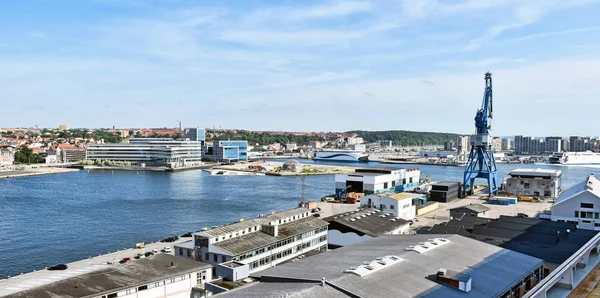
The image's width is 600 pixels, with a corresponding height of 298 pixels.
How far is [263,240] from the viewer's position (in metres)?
9.70

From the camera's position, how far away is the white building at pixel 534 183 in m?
22.5

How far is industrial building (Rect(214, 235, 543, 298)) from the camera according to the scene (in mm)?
5469

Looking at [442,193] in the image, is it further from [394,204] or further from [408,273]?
[408,273]

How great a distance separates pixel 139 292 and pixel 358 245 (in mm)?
3518

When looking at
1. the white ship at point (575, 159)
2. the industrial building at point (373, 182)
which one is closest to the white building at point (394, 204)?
the industrial building at point (373, 182)

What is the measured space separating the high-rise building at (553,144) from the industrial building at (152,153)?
59141 mm

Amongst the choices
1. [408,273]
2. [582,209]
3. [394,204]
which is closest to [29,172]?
[394,204]

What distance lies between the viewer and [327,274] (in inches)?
236

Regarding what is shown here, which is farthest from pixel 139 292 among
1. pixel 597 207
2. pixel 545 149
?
pixel 545 149

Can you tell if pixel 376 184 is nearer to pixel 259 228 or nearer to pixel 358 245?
pixel 259 228

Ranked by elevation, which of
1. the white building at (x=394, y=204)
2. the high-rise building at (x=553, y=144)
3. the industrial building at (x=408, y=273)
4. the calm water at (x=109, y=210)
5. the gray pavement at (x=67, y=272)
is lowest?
the calm water at (x=109, y=210)

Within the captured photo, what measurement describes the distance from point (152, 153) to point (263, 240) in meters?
36.8

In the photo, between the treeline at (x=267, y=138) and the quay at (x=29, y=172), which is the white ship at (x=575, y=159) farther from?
the quay at (x=29, y=172)

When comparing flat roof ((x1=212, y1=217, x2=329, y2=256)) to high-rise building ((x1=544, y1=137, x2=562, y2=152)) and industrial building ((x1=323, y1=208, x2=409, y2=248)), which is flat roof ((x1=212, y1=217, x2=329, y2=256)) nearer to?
industrial building ((x1=323, y1=208, x2=409, y2=248))
